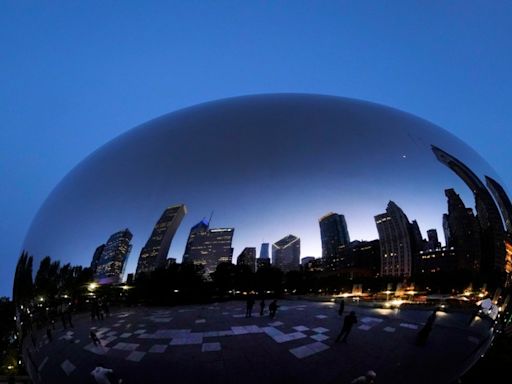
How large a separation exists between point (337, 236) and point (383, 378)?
3.21 ft

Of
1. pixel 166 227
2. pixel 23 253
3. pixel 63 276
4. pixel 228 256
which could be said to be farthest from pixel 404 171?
pixel 23 253

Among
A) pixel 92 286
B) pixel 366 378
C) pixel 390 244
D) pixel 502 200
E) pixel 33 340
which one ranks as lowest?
pixel 366 378

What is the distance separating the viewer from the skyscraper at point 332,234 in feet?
7.76

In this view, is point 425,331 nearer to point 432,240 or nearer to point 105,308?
point 432,240

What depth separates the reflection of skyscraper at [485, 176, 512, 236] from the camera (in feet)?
10.6

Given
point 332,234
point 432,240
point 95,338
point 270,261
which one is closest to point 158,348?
point 95,338

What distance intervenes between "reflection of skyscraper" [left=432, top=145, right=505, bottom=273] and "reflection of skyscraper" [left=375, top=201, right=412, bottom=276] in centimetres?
77

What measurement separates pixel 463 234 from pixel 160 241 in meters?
2.22

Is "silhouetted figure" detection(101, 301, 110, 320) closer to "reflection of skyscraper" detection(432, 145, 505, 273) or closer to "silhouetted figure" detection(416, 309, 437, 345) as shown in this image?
"silhouetted figure" detection(416, 309, 437, 345)

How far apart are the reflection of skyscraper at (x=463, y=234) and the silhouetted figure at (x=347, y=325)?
87cm

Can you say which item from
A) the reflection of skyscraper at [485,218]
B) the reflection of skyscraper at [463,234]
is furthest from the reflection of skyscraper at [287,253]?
the reflection of skyscraper at [485,218]

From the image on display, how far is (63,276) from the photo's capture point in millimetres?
2707

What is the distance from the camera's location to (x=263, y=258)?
7.89 feet

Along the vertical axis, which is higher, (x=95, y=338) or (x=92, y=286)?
(x=92, y=286)
